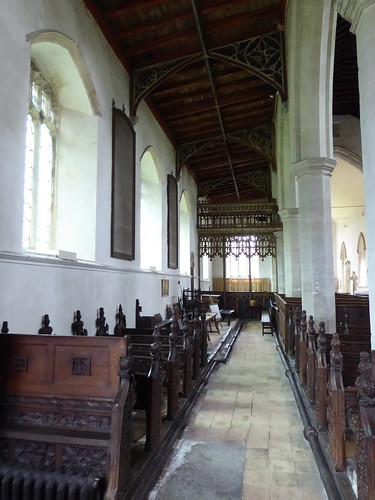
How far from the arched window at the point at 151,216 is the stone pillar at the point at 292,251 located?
9.89 feet

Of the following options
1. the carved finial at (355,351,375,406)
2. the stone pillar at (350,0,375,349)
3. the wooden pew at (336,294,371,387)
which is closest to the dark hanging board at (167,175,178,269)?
the wooden pew at (336,294,371,387)

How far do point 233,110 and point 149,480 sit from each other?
8.74 meters

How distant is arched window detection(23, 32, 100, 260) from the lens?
14.9 feet

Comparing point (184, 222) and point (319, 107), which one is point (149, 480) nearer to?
point (319, 107)

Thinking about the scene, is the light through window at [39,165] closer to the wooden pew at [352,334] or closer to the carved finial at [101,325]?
the carved finial at [101,325]

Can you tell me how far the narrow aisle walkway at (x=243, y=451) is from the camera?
7.22ft

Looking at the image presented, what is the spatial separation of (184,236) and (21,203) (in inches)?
344

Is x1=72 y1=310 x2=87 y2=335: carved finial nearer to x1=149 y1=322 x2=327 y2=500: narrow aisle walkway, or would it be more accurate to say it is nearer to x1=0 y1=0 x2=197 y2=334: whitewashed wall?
x1=0 y1=0 x2=197 y2=334: whitewashed wall

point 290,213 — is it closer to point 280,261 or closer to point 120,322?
point 280,261

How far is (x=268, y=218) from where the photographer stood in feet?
41.8

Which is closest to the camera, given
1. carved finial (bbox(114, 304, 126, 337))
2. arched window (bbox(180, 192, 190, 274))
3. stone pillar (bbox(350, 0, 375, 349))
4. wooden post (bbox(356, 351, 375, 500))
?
wooden post (bbox(356, 351, 375, 500))

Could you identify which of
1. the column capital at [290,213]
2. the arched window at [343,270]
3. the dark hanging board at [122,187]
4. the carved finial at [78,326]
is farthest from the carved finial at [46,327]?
the arched window at [343,270]

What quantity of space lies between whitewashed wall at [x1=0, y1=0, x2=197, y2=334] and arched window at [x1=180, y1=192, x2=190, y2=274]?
4.82 metres

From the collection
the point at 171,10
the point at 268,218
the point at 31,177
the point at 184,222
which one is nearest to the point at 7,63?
the point at 31,177
